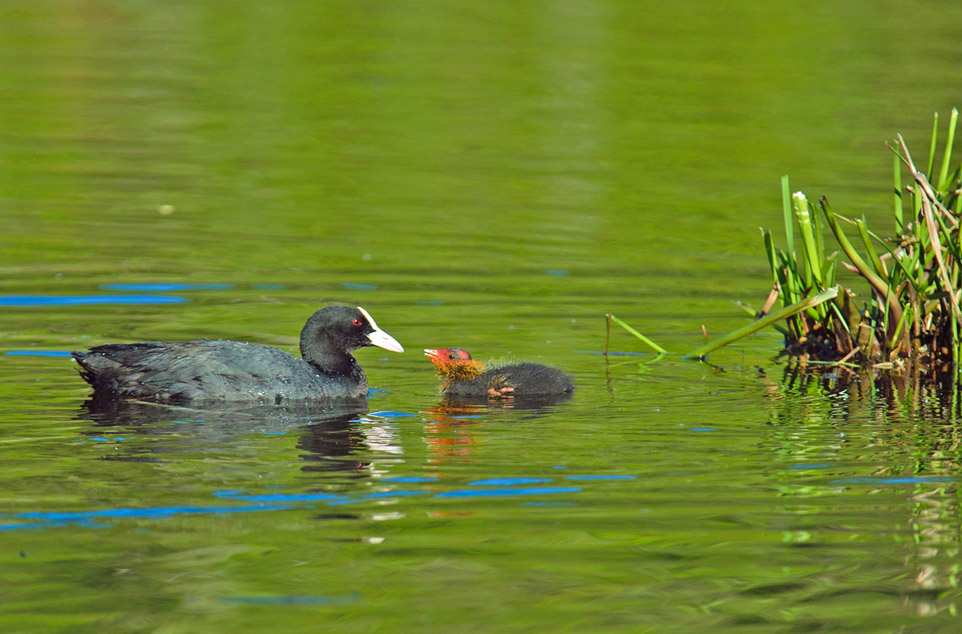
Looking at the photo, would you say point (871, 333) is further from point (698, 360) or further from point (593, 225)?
point (593, 225)

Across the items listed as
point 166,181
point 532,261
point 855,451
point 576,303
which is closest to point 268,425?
point 855,451

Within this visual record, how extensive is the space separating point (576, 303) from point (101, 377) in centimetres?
408

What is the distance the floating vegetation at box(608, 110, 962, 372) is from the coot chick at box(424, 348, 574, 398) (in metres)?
0.76

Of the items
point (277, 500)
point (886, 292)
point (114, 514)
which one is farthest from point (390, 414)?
point (886, 292)

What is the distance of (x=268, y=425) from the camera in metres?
9.88

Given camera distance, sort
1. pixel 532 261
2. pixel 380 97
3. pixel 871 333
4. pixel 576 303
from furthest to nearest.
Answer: pixel 380 97 < pixel 532 261 < pixel 576 303 < pixel 871 333

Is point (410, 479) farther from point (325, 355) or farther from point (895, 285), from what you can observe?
point (895, 285)

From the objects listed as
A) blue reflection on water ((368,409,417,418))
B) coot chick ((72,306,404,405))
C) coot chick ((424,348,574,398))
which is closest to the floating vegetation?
coot chick ((424,348,574,398))

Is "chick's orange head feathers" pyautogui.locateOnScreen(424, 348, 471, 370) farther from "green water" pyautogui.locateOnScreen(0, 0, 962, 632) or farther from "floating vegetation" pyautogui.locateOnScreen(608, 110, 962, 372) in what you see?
"floating vegetation" pyautogui.locateOnScreen(608, 110, 962, 372)

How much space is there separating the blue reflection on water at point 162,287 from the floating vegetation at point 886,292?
3.54 m

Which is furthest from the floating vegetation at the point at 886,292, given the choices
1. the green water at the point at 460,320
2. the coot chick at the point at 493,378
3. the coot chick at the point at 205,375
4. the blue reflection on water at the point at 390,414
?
the coot chick at the point at 205,375

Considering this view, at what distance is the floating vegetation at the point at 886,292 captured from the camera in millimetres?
11055

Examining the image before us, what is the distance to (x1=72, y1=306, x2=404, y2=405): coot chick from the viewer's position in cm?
1039

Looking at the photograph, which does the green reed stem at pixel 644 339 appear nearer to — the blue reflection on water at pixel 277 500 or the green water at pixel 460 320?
the green water at pixel 460 320
